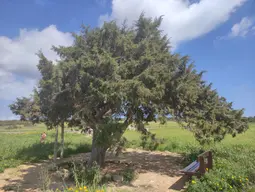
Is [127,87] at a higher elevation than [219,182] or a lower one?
higher

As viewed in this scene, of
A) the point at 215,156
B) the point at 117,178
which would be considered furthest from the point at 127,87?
the point at 215,156

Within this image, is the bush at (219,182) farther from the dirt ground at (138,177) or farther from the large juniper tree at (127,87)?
the large juniper tree at (127,87)

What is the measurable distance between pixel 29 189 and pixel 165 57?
7.45 metres

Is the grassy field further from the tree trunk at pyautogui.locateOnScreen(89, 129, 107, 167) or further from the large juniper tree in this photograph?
the tree trunk at pyautogui.locateOnScreen(89, 129, 107, 167)

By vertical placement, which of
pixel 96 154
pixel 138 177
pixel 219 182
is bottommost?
pixel 138 177

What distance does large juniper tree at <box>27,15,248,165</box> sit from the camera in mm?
7590

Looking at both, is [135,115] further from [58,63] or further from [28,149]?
[28,149]

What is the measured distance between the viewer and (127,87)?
290 inches

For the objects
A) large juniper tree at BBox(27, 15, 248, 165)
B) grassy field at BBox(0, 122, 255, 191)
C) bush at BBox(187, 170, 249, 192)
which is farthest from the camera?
large juniper tree at BBox(27, 15, 248, 165)

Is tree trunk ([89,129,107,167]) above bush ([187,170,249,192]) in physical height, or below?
above

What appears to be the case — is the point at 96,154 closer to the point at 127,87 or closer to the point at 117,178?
the point at 117,178

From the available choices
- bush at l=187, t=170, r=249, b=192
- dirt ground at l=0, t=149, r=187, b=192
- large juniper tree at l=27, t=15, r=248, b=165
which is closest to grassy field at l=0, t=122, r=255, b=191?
bush at l=187, t=170, r=249, b=192

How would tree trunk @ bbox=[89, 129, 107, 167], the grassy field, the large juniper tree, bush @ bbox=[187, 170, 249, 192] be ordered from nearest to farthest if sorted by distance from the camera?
bush @ bbox=[187, 170, 249, 192] → the grassy field → the large juniper tree → tree trunk @ bbox=[89, 129, 107, 167]

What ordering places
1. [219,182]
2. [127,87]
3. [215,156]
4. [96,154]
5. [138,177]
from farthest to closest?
[215,156], [96,154], [138,177], [127,87], [219,182]
